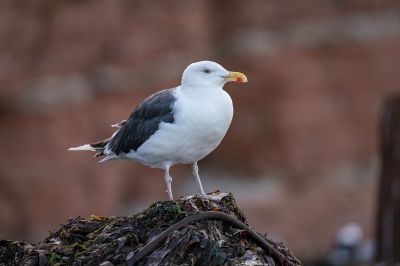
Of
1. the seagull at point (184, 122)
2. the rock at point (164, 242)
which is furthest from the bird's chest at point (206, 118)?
the rock at point (164, 242)

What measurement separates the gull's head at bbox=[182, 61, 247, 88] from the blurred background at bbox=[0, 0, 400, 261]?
656 cm

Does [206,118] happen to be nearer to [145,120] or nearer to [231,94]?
[145,120]

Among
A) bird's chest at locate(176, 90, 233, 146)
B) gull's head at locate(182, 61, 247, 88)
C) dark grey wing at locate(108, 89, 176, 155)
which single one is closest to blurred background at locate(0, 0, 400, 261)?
dark grey wing at locate(108, 89, 176, 155)

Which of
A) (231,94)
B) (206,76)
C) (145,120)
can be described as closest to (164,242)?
(206,76)

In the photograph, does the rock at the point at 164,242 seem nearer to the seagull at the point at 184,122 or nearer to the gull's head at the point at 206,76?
the seagull at the point at 184,122

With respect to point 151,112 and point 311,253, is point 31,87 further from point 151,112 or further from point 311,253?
point 151,112

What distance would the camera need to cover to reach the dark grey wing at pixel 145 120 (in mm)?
3966

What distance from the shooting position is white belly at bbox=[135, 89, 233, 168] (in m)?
3.74

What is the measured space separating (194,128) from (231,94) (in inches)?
297

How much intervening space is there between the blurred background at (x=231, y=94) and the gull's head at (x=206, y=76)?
6.56 meters

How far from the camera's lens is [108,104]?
1087 cm

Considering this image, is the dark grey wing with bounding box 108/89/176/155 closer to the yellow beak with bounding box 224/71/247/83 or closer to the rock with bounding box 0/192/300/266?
the yellow beak with bounding box 224/71/247/83

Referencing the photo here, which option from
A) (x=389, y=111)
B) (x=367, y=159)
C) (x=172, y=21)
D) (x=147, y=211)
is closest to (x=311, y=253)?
(x=367, y=159)

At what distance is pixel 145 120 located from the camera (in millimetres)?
4094
